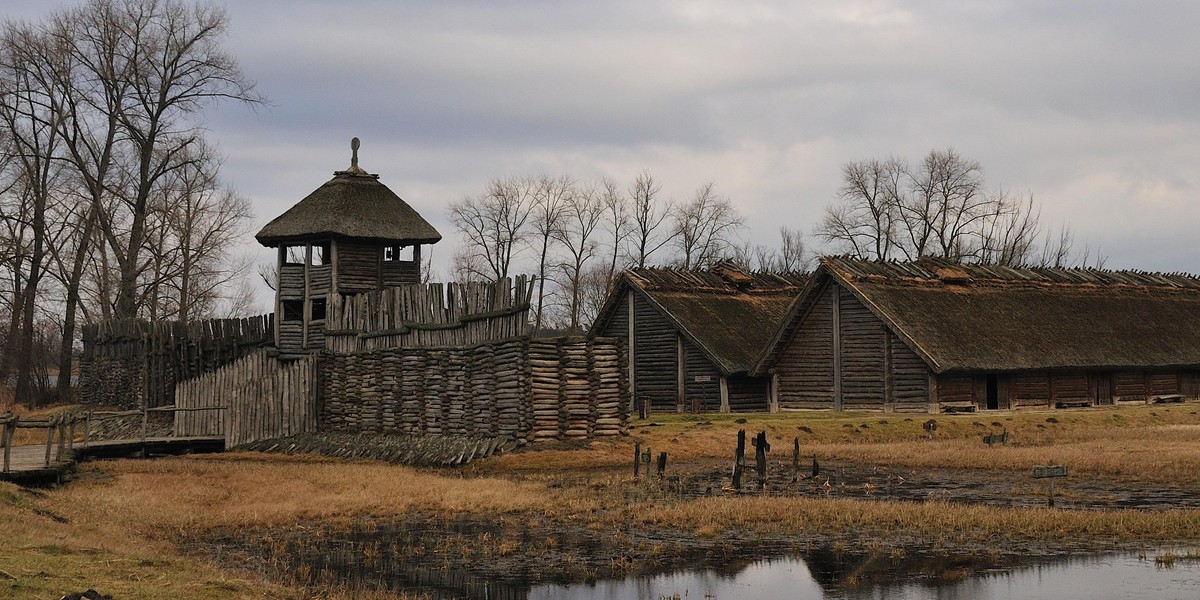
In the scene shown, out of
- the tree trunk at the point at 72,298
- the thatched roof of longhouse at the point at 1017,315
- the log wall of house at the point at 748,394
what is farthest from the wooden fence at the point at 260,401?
the tree trunk at the point at 72,298

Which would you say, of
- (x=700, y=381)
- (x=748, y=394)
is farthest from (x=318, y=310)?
(x=748, y=394)

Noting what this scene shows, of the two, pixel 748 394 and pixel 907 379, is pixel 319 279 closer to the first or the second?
pixel 748 394

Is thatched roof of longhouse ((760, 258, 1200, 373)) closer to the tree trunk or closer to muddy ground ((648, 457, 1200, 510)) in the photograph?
muddy ground ((648, 457, 1200, 510))

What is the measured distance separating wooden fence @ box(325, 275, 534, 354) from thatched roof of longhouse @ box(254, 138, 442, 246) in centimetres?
203

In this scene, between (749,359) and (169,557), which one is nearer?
(169,557)

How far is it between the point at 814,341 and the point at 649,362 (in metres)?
6.81

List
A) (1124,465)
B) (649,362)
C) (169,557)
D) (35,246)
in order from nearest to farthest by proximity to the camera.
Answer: (169,557), (1124,465), (649,362), (35,246)

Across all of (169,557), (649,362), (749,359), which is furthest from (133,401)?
(169,557)

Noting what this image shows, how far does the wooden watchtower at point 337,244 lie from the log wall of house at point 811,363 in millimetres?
12270

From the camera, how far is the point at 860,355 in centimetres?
4250

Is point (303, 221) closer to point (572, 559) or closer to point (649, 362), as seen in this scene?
point (649, 362)

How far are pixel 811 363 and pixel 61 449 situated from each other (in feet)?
80.8

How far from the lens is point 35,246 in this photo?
53.6 meters

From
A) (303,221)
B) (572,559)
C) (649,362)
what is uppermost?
Answer: (303,221)
